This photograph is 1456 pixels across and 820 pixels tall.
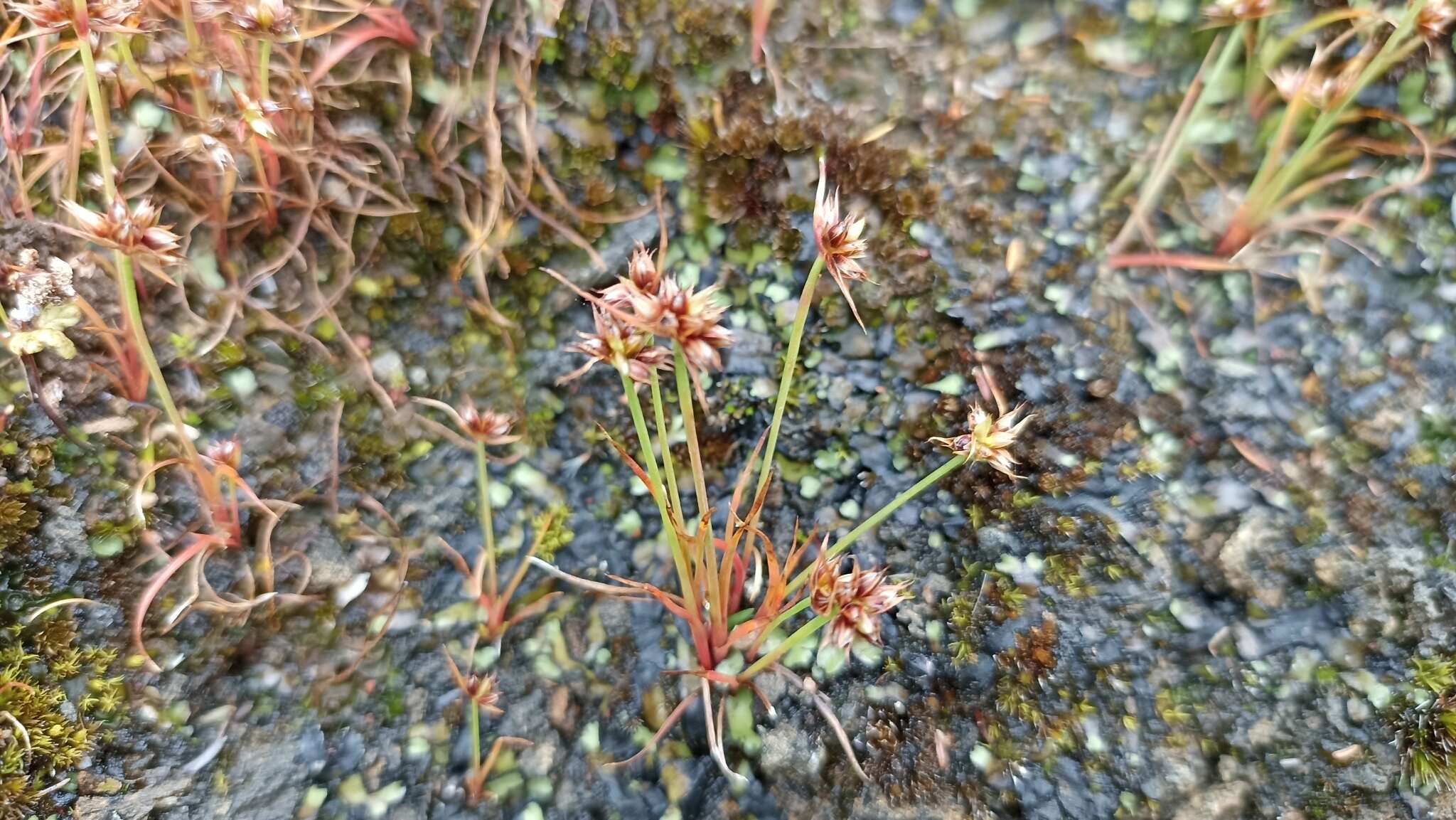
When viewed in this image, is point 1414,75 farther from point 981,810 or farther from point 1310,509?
point 981,810

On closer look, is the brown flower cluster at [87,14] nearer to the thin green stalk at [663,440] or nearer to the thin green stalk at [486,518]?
the thin green stalk at [486,518]

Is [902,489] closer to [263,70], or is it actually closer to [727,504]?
[727,504]

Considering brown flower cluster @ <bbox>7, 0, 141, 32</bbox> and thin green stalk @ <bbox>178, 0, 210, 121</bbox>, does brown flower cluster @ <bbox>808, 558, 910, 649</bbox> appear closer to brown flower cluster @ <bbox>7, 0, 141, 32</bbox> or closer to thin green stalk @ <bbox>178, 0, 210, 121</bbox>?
brown flower cluster @ <bbox>7, 0, 141, 32</bbox>

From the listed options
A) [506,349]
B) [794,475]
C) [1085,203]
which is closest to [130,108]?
[506,349]

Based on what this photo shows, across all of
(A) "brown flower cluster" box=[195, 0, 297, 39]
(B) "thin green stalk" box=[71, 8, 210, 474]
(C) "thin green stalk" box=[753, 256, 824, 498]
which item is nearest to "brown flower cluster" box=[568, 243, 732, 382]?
(C) "thin green stalk" box=[753, 256, 824, 498]

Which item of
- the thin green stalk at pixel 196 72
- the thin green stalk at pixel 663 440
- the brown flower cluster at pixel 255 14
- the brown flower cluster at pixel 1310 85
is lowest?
the thin green stalk at pixel 663 440

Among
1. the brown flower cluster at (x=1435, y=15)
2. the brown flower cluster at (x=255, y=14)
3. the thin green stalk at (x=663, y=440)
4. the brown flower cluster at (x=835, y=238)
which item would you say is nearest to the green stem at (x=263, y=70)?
the brown flower cluster at (x=255, y=14)

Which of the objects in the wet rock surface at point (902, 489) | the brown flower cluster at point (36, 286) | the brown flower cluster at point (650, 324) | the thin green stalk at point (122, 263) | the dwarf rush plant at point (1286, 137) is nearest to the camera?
the brown flower cluster at point (650, 324)
